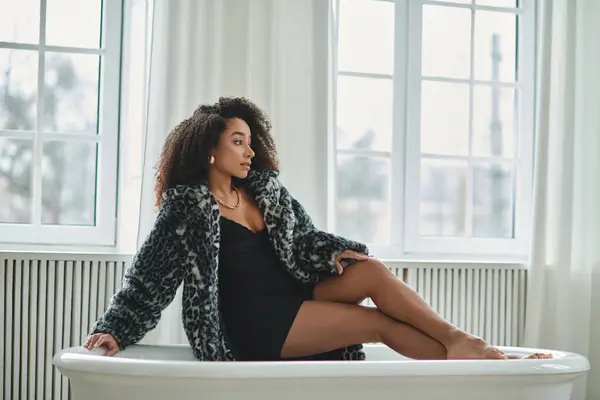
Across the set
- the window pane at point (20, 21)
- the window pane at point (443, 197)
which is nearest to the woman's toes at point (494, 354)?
the window pane at point (443, 197)

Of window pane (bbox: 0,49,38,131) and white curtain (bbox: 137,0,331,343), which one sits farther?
window pane (bbox: 0,49,38,131)

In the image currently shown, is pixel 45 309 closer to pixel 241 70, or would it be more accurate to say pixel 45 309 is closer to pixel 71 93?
pixel 71 93

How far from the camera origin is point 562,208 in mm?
3869

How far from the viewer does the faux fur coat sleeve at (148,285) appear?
246 cm

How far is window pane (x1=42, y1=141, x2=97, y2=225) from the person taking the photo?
3.58 meters

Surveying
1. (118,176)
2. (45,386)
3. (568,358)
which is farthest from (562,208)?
(45,386)

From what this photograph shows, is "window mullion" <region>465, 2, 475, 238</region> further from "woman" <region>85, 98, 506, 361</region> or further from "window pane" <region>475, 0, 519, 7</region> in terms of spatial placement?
"woman" <region>85, 98, 506, 361</region>

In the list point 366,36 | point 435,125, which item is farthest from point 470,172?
point 366,36

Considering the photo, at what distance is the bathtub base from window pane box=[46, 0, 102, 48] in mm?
1818

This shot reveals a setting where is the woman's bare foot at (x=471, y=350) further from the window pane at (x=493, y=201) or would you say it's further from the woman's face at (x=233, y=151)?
the window pane at (x=493, y=201)

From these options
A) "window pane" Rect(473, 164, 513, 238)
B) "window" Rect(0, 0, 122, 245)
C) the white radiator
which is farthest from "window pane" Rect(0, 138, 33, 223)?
"window pane" Rect(473, 164, 513, 238)

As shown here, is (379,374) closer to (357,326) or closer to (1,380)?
(357,326)

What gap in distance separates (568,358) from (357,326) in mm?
609

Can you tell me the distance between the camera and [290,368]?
6.88ft
